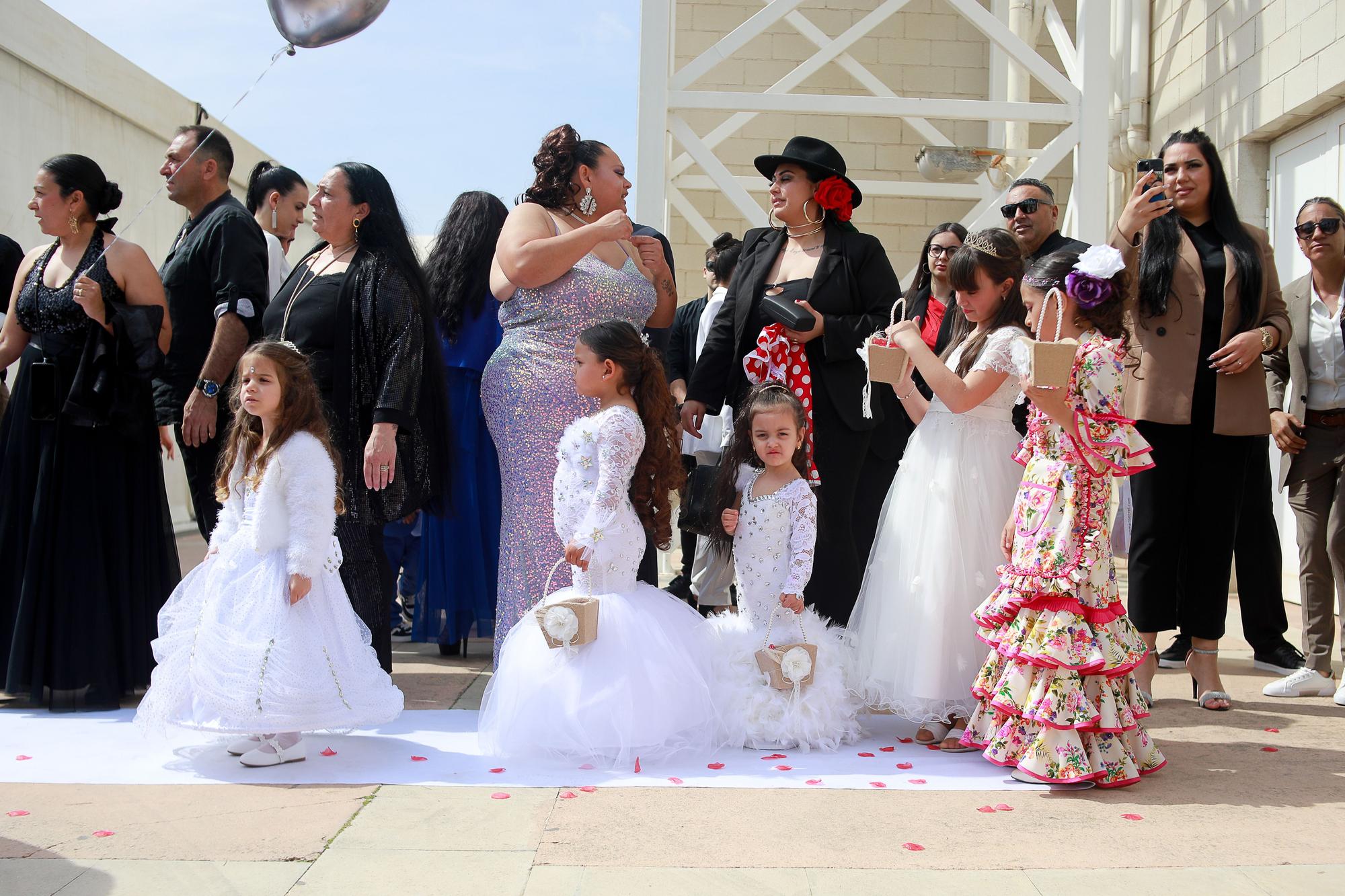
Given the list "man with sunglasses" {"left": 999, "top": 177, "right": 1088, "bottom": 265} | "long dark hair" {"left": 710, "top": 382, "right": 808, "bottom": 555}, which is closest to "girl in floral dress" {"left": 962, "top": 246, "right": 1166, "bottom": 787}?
"long dark hair" {"left": 710, "top": 382, "right": 808, "bottom": 555}

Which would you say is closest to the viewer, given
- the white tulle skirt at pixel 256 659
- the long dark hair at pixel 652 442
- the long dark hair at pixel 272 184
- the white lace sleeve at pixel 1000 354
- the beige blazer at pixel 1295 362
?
the white tulle skirt at pixel 256 659

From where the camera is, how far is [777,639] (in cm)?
389

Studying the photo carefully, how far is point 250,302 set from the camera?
4.48m

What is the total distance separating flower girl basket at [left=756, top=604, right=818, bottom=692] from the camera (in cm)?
373

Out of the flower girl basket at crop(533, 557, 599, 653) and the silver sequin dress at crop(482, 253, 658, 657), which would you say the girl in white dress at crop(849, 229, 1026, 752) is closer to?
the flower girl basket at crop(533, 557, 599, 653)

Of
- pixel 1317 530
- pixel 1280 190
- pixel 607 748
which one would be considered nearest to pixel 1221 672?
pixel 1317 530

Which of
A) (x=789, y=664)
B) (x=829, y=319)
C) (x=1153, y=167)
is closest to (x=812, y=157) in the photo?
(x=829, y=319)

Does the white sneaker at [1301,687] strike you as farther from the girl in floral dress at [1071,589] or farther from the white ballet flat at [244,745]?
the white ballet flat at [244,745]

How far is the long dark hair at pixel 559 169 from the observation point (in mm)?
4324

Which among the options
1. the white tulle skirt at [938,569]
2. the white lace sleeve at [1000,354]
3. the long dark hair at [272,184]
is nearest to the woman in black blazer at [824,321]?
the white tulle skirt at [938,569]

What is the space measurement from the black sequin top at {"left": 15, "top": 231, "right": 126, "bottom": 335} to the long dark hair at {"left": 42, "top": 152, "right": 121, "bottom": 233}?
0.12m

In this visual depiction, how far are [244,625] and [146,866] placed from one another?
3.02 feet

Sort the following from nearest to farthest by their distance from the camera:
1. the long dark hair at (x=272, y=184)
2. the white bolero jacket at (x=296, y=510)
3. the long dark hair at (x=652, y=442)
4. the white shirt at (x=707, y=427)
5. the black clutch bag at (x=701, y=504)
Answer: the white bolero jacket at (x=296, y=510), the long dark hair at (x=652, y=442), the black clutch bag at (x=701, y=504), the white shirt at (x=707, y=427), the long dark hair at (x=272, y=184)

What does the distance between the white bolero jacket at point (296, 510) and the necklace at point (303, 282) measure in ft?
2.27
